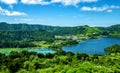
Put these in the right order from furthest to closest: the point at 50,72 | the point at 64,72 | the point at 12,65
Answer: the point at 12,65 < the point at 50,72 < the point at 64,72

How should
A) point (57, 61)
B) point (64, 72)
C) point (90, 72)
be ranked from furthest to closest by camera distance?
point (57, 61)
point (64, 72)
point (90, 72)

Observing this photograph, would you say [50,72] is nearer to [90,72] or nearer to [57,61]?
[90,72]

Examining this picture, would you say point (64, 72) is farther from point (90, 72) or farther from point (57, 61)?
point (57, 61)

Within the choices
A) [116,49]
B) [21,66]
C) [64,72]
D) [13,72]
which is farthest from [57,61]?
[116,49]

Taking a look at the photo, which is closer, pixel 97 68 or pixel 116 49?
pixel 97 68

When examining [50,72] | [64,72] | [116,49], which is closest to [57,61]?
[50,72]

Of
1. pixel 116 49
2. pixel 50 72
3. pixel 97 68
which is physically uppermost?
pixel 97 68

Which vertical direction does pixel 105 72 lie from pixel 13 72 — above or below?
above

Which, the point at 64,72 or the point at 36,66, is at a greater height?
the point at 64,72

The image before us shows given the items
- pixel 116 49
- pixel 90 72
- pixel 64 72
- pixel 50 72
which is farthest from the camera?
pixel 116 49
